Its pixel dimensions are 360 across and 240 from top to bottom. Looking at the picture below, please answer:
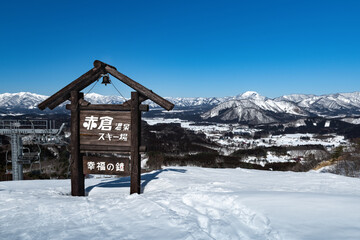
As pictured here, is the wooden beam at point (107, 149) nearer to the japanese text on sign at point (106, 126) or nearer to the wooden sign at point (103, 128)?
the wooden sign at point (103, 128)

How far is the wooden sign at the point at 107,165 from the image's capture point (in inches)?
291

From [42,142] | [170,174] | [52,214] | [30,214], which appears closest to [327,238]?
[52,214]

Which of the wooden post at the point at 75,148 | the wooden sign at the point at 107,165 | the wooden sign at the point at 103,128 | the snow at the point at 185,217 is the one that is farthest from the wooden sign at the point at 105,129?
the snow at the point at 185,217

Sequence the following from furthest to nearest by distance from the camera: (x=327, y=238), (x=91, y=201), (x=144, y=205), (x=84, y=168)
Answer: (x=84, y=168) → (x=91, y=201) → (x=144, y=205) → (x=327, y=238)

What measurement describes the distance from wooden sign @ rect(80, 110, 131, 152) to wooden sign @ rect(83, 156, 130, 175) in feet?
1.27

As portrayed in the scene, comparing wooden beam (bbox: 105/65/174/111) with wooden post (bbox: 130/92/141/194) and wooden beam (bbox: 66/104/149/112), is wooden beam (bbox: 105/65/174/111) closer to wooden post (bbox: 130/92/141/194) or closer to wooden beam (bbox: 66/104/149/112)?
wooden post (bbox: 130/92/141/194)

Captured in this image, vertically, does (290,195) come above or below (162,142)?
above

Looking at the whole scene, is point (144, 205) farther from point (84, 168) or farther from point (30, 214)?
point (84, 168)

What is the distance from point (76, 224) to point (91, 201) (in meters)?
1.58

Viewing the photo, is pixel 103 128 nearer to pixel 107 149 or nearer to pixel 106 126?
pixel 106 126

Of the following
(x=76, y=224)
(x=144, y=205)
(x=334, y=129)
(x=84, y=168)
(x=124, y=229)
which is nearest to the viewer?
(x=124, y=229)

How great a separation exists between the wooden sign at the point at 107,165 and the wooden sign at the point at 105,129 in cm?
39

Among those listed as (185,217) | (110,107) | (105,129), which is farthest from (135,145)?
(185,217)

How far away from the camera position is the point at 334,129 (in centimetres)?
18325
